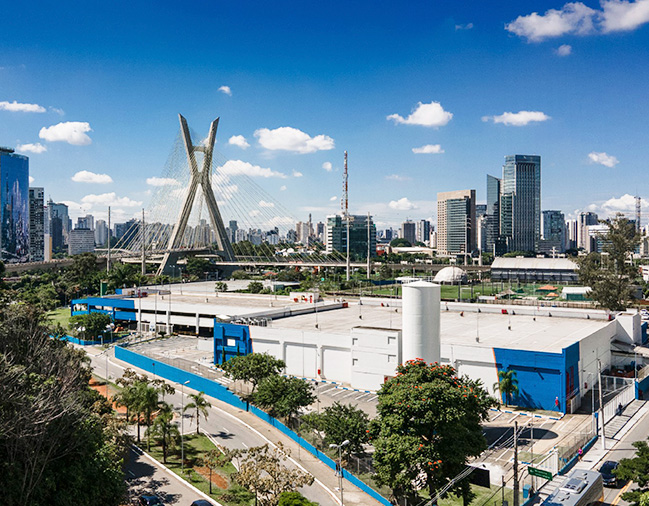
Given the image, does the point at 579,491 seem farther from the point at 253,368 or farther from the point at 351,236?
the point at 351,236

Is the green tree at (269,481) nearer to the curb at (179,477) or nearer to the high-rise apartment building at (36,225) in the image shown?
the curb at (179,477)

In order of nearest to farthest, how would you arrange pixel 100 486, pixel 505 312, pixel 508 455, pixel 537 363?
pixel 100 486 < pixel 508 455 < pixel 537 363 < pixel 505 312

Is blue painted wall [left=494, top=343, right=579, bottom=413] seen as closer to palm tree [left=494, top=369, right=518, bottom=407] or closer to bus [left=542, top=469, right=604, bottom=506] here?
palm tree [left=494, top=369, right=518, bottom=407]

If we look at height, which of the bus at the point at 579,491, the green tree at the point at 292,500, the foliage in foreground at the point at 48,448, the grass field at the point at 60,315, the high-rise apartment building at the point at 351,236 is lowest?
the grass field at the point at 60,315

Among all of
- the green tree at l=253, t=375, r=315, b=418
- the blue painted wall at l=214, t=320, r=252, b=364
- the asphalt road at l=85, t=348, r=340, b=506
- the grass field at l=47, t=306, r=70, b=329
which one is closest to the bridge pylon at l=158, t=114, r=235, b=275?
the grass field at l=47, t=306, r=70, b=329

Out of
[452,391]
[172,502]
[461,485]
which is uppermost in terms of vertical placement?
[452,391]

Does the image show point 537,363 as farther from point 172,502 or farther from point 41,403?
point 41,403

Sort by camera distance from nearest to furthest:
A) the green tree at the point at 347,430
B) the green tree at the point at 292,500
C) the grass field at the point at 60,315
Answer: the green tree at the point at 292,500
the green tree at the point at 347,430
the grass field at the point at 60,315

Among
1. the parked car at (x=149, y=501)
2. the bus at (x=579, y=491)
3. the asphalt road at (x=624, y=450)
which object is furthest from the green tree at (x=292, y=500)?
the asphalt road at (x=624, y=450)

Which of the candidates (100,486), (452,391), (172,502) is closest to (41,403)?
(100,486)
